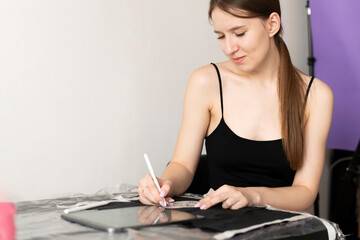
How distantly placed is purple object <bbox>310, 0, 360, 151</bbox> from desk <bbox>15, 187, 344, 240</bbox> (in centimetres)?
136

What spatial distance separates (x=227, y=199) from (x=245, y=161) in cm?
43

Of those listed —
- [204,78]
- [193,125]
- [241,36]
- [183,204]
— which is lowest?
[183,204]

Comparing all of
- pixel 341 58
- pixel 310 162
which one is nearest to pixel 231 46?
pixel 310 162

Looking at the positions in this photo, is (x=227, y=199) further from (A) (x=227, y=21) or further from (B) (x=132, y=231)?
(A) (x=227, y=21)

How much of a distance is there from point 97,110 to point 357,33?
1.20 meters

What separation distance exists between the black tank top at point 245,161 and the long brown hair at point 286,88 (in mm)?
41

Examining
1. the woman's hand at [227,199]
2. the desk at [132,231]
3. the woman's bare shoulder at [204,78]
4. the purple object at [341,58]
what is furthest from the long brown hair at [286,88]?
the purple object at [341,58]

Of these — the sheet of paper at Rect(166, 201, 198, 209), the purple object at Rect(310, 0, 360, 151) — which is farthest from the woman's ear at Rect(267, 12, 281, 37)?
the purple object at Rect(310, 0, 360, 151)

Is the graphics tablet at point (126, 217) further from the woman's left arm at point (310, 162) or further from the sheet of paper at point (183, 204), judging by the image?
the woman's left arm at point (310, 162)

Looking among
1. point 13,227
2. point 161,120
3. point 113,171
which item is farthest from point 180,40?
point 13,227

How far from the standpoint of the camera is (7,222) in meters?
0.84

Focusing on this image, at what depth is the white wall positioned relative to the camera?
1553 millimetres

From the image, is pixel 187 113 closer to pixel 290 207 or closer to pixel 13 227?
pixel 290 207

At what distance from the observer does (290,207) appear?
1.34 metres
